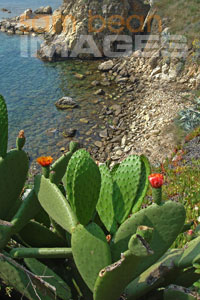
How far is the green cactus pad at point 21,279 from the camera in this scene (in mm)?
2605

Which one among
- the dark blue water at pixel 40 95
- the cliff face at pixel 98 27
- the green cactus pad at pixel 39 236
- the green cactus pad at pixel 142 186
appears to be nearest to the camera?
the green cactus pad at pixel 142 186

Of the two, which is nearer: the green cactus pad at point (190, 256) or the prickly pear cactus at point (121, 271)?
the prickly pear cactus at point (121, 271)

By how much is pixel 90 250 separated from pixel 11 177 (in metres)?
1.06

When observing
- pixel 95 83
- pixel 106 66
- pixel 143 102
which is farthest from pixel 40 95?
pixel 143 102

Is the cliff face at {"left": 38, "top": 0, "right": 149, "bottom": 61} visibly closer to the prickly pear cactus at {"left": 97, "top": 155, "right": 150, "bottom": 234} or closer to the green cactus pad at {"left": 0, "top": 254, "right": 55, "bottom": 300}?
the prickly pear cactus at {"left": 97, "top": 155, "right": 150, "bottom": 234}

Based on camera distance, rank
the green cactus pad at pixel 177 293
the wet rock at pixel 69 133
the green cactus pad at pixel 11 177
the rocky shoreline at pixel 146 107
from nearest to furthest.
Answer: the green cactus pad at pixel 177 293
the green cactus pad at pixel 11 177
the rocky shoreline at pixel 146 107
the wet rock at pixel 69 133

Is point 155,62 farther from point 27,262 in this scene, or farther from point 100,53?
point 27,262

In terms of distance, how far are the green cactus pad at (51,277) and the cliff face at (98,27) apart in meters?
31.3

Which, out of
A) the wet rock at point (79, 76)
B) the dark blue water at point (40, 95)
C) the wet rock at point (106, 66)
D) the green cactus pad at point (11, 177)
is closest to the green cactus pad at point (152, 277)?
the green cactus pad at point (11, 177)

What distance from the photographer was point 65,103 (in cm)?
2366

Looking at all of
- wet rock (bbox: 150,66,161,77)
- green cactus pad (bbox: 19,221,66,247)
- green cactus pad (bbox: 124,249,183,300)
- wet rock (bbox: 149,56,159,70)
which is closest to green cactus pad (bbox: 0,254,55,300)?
green cactus pad (bbox: 19,221,66,247)

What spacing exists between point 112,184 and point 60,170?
1.93 ft

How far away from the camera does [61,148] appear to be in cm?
1898

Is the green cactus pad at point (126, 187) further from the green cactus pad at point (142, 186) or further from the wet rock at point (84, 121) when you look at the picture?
the wet rock at point (84, 121)
